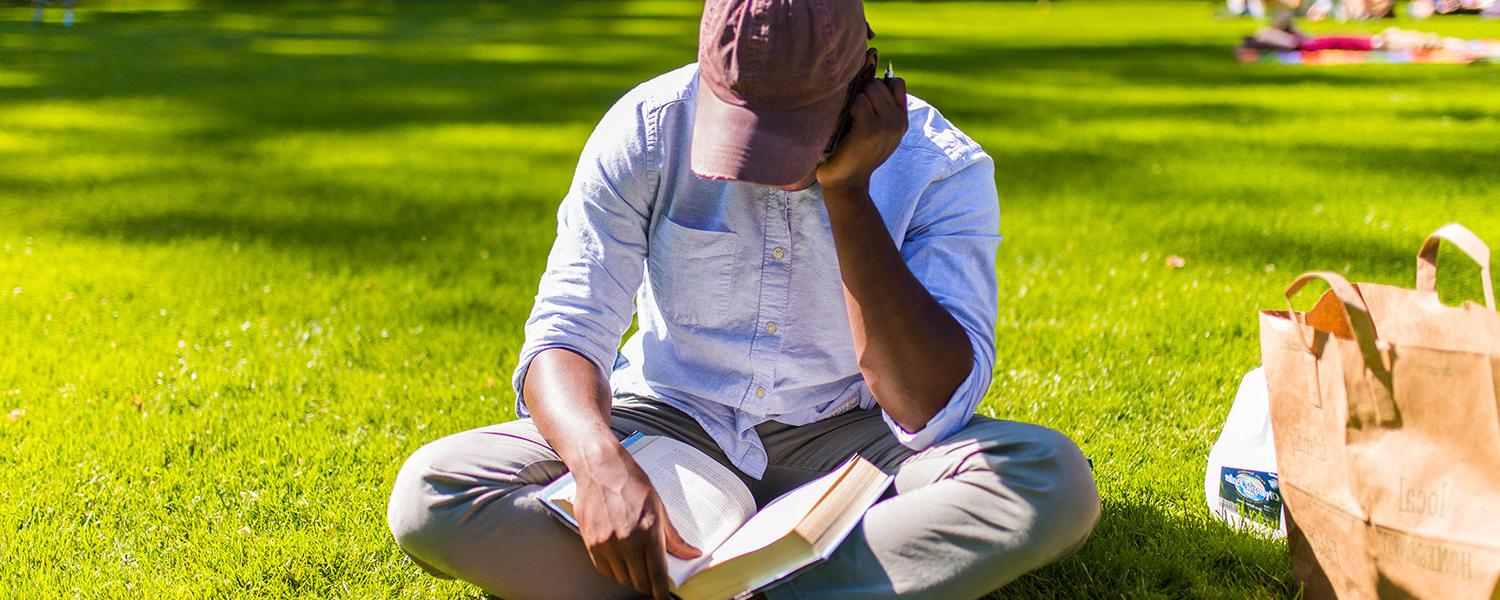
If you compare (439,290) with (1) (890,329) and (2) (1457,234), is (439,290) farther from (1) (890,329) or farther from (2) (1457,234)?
(2) (1457,234)

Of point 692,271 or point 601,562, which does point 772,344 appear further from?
point 601,562

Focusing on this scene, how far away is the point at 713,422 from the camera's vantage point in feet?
8.63

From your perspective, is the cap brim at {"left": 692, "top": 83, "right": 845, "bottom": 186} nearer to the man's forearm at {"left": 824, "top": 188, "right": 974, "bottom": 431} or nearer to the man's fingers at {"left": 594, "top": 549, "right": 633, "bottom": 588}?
the man's forearm at {"left": 824, "top": 188, "right": 974, "bottom": 431}

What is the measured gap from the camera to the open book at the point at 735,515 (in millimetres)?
2178

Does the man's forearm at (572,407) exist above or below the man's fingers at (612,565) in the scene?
above

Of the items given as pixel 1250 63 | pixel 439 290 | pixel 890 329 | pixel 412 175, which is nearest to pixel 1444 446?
pixel 890 329

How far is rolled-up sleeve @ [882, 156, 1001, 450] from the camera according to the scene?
236 centimetres

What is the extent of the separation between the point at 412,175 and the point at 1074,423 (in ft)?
14.7

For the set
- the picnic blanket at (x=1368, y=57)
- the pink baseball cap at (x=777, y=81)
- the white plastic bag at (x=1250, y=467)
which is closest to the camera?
the pink baseball cap at (x=777, y=81)

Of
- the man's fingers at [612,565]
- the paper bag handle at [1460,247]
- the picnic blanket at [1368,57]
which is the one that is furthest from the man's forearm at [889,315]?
the picnic blanket at [1368,57]

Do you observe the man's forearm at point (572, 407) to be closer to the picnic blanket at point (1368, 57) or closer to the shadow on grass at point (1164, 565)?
the shadow on grass at point (1164, 565)

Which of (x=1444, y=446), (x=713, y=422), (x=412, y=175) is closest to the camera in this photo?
(x=1444, y=446)

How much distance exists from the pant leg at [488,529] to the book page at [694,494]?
13cm

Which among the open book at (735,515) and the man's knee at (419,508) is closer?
the open book at (735,515)
